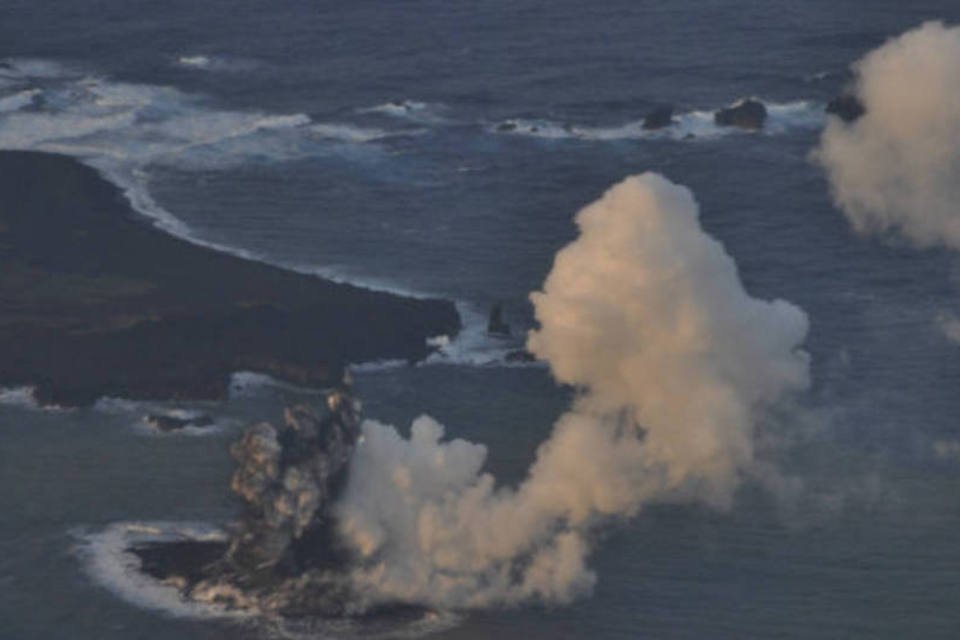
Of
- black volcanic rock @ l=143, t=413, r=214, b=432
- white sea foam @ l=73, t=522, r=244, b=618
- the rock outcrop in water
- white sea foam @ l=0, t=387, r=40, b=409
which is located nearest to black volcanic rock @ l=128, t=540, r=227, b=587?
the rock outcrop in water

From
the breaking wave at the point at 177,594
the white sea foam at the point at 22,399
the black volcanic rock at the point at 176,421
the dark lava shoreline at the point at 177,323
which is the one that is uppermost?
the dark lava shoreline at the point at 177,323

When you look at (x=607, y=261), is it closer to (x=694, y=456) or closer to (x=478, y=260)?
(x=694, y=456)

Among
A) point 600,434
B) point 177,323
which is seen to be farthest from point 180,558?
point 177,323

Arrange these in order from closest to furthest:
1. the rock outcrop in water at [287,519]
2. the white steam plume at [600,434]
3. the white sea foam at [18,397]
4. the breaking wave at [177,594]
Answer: the breaking wave at [177,594], the rock outcrop in water at [287,519], the white steam plume at [600,434], the white sea foam at [18,397]

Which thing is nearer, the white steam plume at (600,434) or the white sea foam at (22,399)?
the white steam plume at (600,434)

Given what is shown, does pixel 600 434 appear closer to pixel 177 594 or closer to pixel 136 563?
pixel 177 594

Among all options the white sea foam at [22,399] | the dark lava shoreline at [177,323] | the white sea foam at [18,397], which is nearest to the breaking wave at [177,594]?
the white sea foam at [22,399]

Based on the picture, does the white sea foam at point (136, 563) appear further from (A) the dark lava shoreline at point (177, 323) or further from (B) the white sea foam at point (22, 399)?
(A) the dark lava shoreline at point (177, 323)
